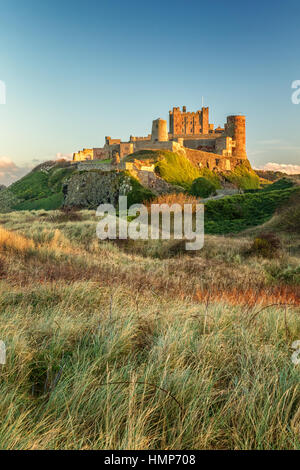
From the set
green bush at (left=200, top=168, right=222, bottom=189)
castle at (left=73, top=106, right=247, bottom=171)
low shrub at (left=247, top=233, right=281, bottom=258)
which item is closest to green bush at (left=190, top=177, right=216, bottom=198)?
castle at (left=73, top=106, right=247, bottom=171)

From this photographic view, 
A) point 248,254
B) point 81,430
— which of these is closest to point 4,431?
point 81,430

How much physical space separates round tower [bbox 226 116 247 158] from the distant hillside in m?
34.6

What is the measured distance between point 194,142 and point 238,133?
10.6 meters

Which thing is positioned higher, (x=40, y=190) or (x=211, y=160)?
(x=211, y=160)

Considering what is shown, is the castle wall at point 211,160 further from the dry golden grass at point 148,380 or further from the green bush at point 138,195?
the dry golden grass at point 148,380

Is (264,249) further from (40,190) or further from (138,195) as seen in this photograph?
(40,190)

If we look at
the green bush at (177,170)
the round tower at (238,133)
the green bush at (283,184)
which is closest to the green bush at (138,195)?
the green bush at (177,170)
